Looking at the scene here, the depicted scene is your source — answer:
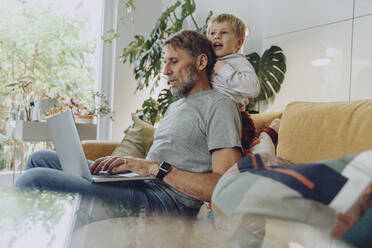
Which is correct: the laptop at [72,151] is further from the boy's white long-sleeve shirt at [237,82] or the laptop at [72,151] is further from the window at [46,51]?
the window at [46,51]

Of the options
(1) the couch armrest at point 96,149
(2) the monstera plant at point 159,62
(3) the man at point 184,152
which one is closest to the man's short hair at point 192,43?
(3) the man at point 184,152

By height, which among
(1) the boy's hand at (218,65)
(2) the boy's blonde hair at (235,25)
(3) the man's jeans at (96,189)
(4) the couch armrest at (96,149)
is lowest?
(4) the couch armrest at (96,149)

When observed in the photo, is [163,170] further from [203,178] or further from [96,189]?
[96,189]

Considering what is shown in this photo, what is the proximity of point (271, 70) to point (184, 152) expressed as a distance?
1.51 meters

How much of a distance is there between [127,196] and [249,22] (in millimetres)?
2318

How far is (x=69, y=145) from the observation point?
1131 millimetres

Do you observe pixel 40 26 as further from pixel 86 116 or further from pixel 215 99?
pixel 215 99

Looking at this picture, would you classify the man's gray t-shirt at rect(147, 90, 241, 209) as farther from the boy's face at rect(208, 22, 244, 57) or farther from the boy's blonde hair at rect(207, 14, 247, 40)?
the boy's blonde hair at rect(207, 14, 247, 40)

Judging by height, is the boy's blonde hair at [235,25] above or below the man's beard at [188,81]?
above

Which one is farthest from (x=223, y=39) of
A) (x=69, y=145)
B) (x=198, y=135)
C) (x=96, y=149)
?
(x=96, y=149)

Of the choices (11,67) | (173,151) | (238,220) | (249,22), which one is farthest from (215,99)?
(11,67)

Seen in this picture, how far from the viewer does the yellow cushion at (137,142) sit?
199 centimetres

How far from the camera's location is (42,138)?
2.72m

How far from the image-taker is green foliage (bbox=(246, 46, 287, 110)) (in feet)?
7.93
